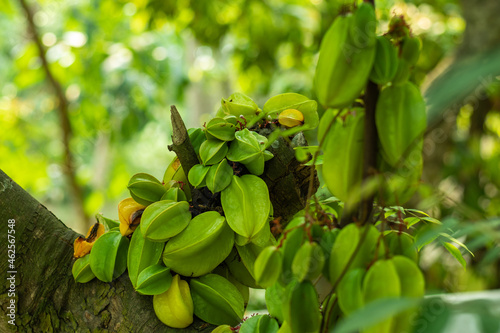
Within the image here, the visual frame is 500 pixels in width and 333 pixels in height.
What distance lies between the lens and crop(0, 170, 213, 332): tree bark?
2.20 ft

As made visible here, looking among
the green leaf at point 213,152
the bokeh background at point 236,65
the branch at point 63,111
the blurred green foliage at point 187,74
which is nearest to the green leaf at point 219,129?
the green leaf at point 213,152

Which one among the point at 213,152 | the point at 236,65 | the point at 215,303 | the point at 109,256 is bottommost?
the point at 215,303

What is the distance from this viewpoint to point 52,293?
0.70 metres

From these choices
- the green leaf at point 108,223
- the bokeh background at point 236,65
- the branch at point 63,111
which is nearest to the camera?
the green leaf at point 108,223

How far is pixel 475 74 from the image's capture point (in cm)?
26

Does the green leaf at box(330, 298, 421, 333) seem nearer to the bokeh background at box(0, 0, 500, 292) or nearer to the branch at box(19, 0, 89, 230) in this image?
the branch at box(19, 0, 89, 230)

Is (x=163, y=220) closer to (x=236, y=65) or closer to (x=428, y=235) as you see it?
(x=428, y=235)

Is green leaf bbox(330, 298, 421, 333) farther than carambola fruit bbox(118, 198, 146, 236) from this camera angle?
No

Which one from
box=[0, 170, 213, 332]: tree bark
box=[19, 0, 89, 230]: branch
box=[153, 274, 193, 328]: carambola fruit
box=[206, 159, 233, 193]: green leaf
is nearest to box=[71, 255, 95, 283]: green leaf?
box=[0, 170, 213, 332]: tree bark

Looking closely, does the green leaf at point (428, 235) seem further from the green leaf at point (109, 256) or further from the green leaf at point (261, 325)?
the green leaf at point (109, 256)

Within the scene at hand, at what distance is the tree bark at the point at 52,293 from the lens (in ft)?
2.20

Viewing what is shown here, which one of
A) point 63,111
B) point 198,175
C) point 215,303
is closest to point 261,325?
point 215,303

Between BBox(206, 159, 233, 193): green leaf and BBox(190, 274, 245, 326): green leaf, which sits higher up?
BBox(206, 159, 233, 193): green leaf

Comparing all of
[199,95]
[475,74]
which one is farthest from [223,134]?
[199,95]
